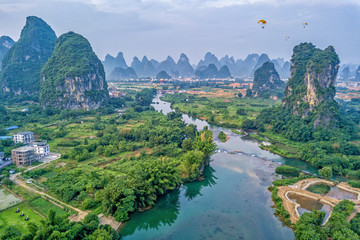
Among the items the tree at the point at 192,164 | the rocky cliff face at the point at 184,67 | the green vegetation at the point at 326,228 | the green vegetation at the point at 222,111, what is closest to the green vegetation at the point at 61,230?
the tree at the point at 192,164

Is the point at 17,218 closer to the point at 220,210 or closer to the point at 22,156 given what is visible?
the point at 22,156

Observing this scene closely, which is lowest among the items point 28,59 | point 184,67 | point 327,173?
point 327,173

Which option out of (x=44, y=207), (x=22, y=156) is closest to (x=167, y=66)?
(x=22, y=156)

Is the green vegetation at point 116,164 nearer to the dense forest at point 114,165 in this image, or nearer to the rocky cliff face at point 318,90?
the dense forest at point 114,165

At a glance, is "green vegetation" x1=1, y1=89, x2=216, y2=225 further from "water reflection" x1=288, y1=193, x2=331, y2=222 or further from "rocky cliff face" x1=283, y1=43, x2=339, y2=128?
"rocky cliff face" x1=283, y1=43, x2=339, y2=128

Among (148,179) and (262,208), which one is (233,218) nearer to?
(262,208)

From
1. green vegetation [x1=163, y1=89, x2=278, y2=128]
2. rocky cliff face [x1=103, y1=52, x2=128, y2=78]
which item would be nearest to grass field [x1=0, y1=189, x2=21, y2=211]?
green vegetation [x1=163, y1=89, x2=278, y2=128]
